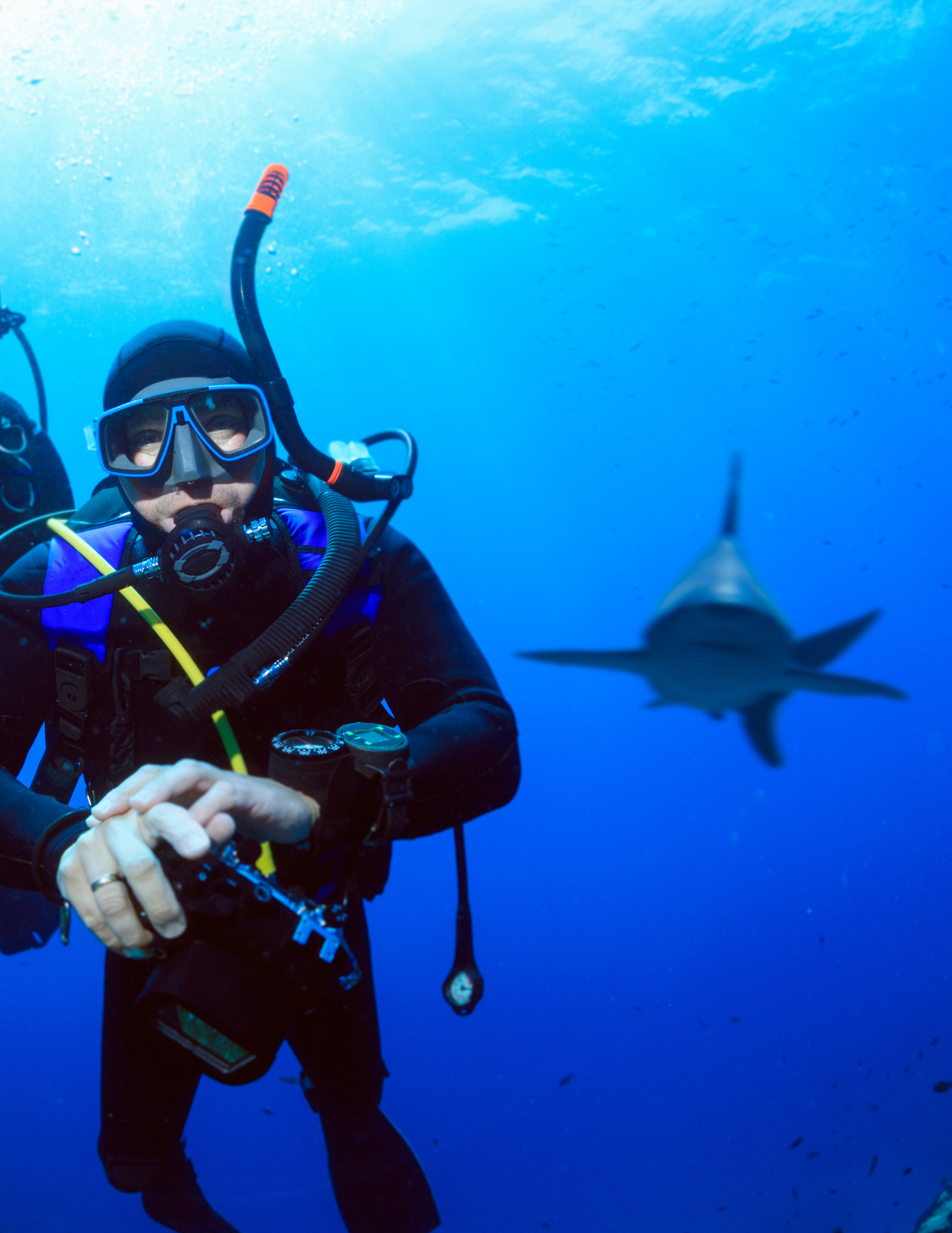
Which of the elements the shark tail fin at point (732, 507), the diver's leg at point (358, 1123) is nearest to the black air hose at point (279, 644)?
the diver's leg at point (358, 1123)

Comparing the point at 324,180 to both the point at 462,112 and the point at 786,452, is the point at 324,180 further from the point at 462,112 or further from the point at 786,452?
the point at 786,452

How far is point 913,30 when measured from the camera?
527 inches

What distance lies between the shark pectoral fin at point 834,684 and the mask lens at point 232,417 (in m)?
2.48

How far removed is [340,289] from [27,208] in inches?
472

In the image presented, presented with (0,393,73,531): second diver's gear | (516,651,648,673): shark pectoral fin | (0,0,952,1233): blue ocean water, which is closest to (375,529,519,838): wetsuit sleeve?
(516,651,648,673): shark pectoral fin

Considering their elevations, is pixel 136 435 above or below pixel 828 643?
above

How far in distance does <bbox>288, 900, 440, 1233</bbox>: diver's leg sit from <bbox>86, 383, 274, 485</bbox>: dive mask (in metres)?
1.75

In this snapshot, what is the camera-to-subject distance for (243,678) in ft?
6.21

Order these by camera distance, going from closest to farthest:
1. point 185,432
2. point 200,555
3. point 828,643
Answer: point 200,555 → point 185,432 → point 828,643

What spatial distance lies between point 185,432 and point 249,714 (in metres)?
1.02

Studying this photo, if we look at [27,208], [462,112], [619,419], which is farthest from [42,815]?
[619,419]

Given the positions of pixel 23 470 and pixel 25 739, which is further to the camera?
pixel 23 470

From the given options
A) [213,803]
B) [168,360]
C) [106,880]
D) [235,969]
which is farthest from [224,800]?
[168,360]

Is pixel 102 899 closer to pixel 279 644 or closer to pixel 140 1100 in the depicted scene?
pixel 279 644
